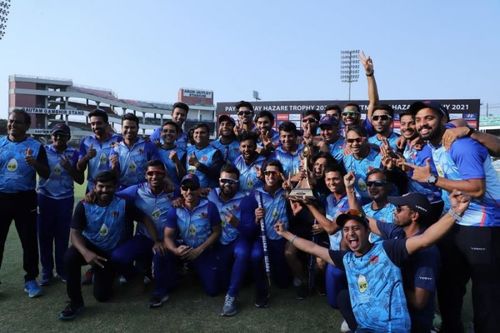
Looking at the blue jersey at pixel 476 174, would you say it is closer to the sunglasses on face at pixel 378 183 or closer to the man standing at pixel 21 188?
the sunglasses on face at pixel 378 183

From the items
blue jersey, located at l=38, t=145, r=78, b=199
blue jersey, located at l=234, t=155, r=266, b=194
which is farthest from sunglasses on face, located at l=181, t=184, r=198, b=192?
blue jersey, located at l=38, t=145, r=78, b=199

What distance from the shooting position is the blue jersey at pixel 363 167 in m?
4.41

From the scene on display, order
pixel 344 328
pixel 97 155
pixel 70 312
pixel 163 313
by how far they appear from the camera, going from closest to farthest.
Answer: pixel 344 328 < pixel 70 312 < pixel 163 313 < pixel 97 155

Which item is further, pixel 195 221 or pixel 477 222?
pixel 195 221

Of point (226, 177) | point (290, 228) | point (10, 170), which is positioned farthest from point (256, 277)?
point (10, 170)

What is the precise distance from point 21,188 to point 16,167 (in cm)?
26

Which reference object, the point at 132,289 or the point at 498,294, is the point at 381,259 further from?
the point at 132,289

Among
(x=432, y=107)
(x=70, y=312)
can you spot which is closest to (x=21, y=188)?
(x=70, y=312)

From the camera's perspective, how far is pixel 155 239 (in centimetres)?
449

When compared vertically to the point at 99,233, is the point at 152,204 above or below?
above

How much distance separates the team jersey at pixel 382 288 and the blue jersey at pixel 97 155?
3.73m

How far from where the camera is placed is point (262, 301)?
13.4 ft

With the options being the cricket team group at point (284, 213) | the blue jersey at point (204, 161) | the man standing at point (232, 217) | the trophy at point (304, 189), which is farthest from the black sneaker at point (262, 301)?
the blue jersey at point (204, 161)

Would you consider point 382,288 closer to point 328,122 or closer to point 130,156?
point 328,122
